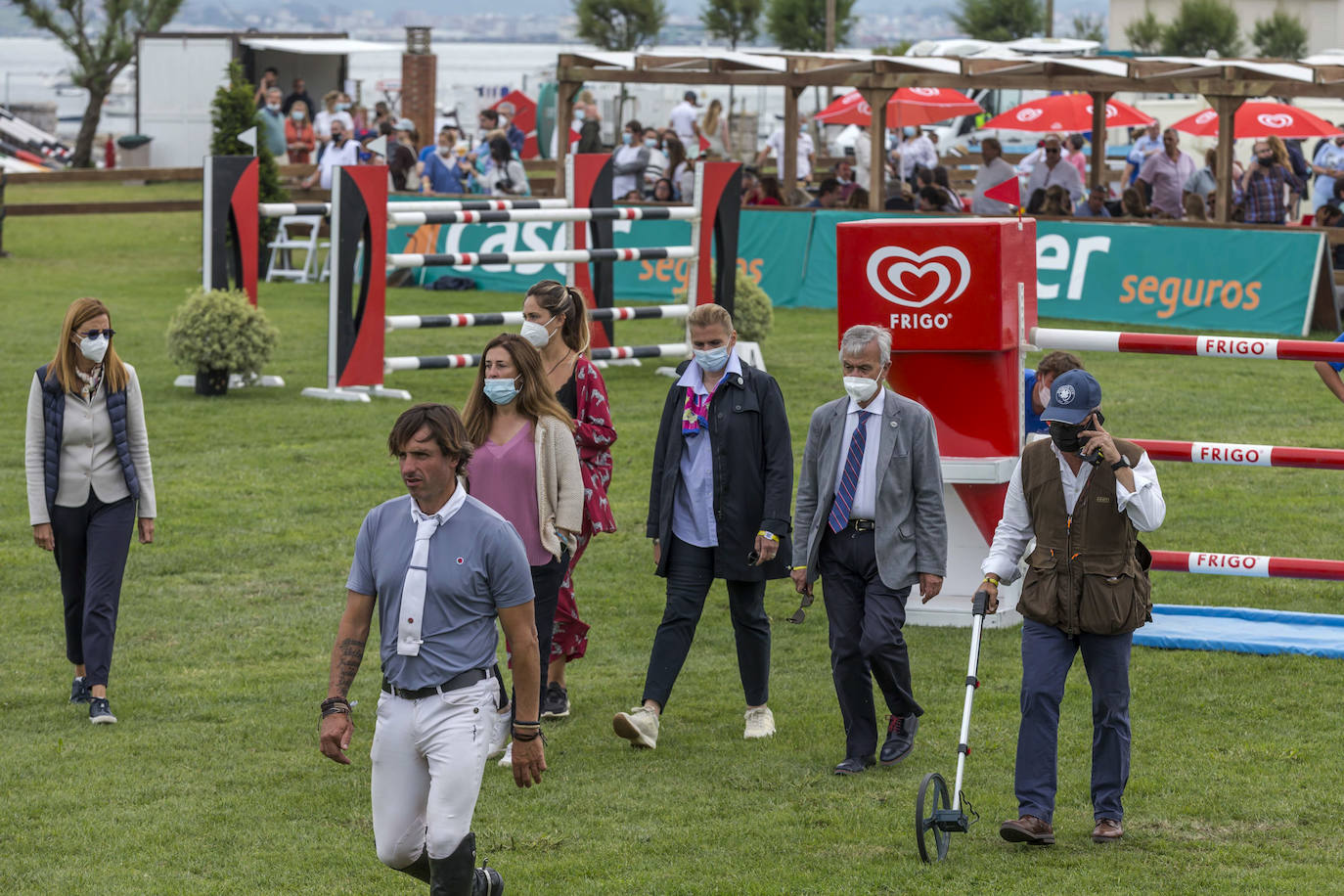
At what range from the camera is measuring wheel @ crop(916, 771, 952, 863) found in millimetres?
6137

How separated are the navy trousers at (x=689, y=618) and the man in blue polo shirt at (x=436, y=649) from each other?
8.21ft

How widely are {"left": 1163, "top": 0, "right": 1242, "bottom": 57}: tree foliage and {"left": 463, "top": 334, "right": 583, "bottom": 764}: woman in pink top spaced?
6400 cm

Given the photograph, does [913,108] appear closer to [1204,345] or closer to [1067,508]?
[1204,345]

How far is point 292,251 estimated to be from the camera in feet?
89.9

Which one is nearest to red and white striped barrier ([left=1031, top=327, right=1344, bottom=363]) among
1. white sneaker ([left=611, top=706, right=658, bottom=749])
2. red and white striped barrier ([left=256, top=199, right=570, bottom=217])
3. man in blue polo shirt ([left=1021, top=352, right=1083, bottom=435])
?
man in blue polo shirt ([left=1021, top=352, right=1083, bottom=435])

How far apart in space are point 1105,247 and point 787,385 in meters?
5.82

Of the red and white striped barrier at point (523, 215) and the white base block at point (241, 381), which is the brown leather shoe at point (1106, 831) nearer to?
the red and white striped barrier at point (523, 215)

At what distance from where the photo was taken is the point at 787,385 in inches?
674

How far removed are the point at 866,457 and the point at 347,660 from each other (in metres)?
2.74

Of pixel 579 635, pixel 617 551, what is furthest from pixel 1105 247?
pixel 579 635

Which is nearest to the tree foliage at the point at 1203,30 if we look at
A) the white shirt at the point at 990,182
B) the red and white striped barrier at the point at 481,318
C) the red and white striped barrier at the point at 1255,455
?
the white shirt at the point at 990,182

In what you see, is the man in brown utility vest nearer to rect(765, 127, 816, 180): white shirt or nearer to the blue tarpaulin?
the blue tarpaulin

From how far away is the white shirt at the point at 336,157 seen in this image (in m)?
27.6

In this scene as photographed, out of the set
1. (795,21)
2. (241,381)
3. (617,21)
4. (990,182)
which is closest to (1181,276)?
(990,182)
